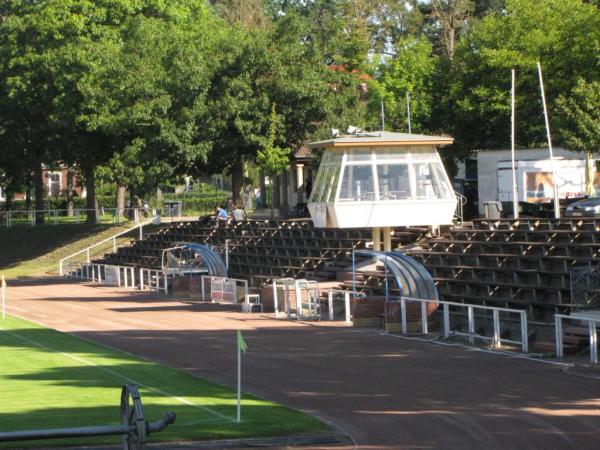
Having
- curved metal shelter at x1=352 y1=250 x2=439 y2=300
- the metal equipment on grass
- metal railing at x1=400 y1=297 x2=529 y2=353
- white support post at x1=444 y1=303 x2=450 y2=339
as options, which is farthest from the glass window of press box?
the metal equipment on grass

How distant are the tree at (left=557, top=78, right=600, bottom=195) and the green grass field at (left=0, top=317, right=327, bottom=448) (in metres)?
24.9

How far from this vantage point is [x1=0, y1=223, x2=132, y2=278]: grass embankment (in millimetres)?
59219

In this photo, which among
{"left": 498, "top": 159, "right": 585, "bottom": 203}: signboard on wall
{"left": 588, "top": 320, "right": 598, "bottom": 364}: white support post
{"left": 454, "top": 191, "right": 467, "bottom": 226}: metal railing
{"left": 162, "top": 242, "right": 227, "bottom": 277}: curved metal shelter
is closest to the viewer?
{"left": 588, "top": 320, "right": 598, "bottom": 364}: white support post

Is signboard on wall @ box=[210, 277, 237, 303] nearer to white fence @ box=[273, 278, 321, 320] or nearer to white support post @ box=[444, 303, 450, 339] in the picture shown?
white fence @ box=[273, 278, 321, 320]

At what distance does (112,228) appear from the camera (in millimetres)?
62125

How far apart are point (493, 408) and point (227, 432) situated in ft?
13.9

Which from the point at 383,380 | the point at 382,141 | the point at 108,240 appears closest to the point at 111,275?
the point at 108,240

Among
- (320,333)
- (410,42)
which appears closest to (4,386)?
(320,333)

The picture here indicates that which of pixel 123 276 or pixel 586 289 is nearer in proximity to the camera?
pixel 586 289

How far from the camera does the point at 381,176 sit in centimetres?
3256

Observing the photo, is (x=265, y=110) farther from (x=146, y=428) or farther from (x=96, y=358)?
(x=146, y=428)

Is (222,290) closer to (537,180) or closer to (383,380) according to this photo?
(537,180)

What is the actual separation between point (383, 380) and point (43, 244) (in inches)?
1872

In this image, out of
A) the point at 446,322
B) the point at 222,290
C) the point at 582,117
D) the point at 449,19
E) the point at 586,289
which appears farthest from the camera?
the point at 449,19
